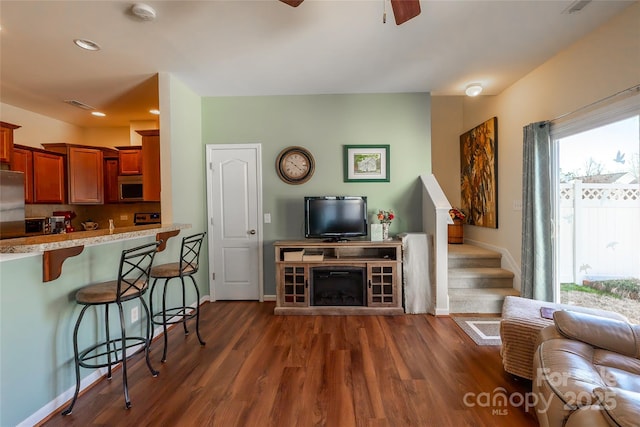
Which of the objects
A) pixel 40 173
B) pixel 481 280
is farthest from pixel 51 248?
pixel 481 280

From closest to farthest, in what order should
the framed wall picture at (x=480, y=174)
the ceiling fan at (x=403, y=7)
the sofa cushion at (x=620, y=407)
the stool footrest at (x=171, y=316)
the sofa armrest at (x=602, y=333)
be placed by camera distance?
1. the sofa cushion at (x=620, y=407)
2. the sofa armrest at (x=602, y=333)
3. the ceiling fan at (x=403, y=7)
4. the stool footrest at (x=171, y=316)
5. the framed wall picture at (x=480, y=174)

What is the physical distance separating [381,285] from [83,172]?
16.3ft

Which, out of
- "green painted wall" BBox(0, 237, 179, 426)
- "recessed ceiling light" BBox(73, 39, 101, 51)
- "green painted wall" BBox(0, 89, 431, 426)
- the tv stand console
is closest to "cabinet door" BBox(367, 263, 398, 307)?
the tv stand console

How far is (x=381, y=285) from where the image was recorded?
3324 millimetres

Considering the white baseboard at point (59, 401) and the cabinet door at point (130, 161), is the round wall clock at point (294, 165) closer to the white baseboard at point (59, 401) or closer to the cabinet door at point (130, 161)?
the cabinet door at point (130, 161)

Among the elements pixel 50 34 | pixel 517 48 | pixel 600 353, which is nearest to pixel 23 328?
pixel 50 34

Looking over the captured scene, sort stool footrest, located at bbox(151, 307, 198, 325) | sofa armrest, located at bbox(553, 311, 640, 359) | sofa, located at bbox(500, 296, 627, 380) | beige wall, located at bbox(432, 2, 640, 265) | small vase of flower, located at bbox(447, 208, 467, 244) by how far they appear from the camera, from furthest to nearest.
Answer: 1. small vase of flower, located at bbox(447, 208, 467, 244)
2. stool footrest, located at bbox(151, 307, 198, 325)
3. beige wall, located at bbox(432, 2, 640, 265)
4. sofa, located at bbox(500, 296, 627, 380)
5. sofa armrest, located at bbox(553, 311, 640, 359)

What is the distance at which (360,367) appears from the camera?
2.23m

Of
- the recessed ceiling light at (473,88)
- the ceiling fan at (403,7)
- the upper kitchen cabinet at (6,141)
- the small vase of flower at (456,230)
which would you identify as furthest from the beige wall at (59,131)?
the small vase of flower at (456,230)

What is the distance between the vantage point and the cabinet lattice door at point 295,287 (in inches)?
133

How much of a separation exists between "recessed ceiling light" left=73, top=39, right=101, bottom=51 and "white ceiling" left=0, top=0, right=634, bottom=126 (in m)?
0.06

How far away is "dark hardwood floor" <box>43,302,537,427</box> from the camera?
1723mm

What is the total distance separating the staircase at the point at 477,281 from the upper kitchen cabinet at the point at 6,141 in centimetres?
597

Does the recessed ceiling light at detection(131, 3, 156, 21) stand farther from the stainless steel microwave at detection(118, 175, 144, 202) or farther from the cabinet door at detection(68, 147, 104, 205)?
the cabinet door at detection(68, 147, 104, 205)
